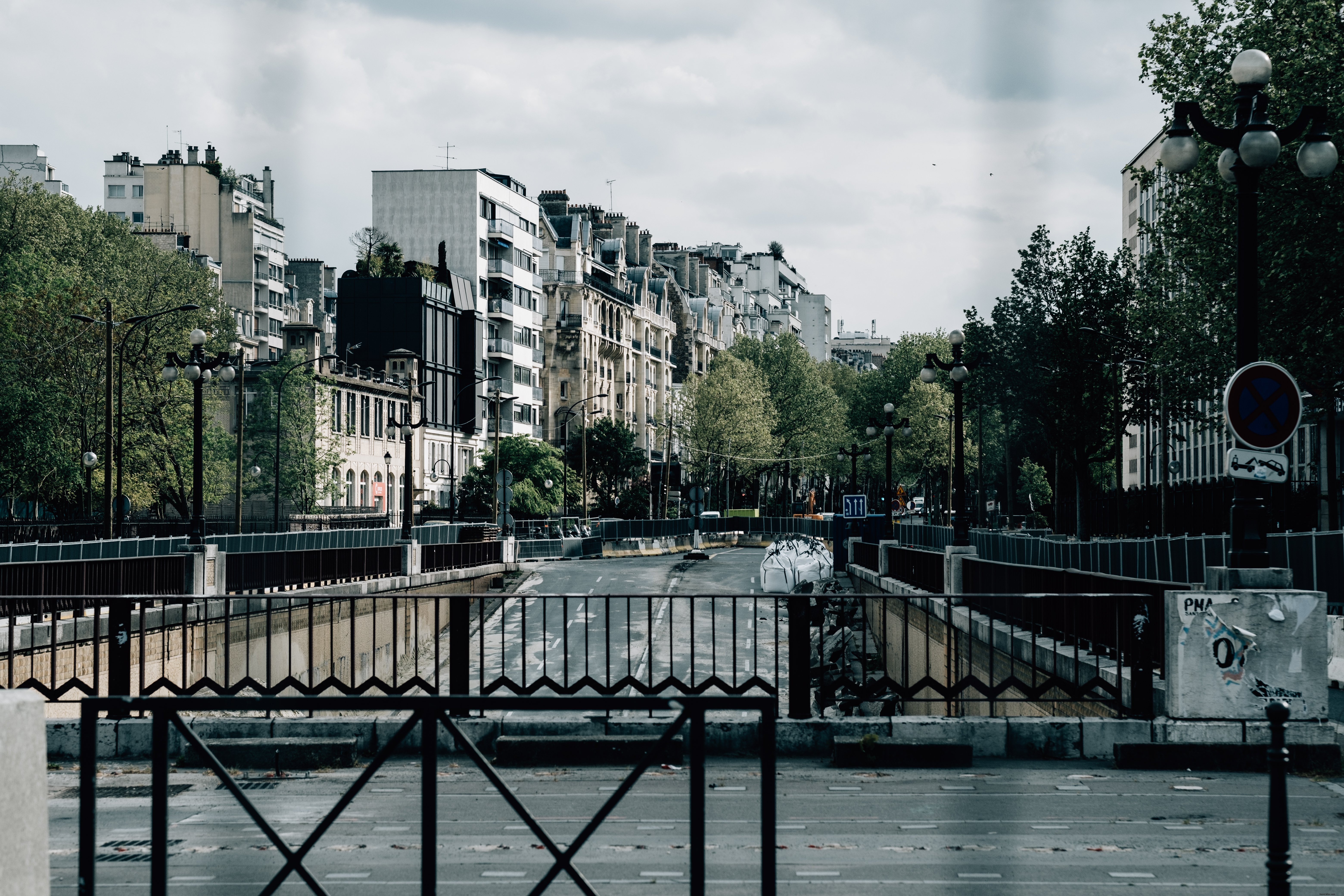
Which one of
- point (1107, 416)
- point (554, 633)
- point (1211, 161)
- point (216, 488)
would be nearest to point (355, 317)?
point (216, 488)

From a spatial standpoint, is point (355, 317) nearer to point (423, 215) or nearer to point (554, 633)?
point (423, 215)

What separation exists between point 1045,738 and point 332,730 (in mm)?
5739

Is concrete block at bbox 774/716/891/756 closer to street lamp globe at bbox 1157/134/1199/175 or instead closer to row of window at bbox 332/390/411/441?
street lamp globe at bbox 1157/134/1199/175

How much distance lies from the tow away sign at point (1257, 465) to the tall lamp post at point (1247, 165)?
6.3 inches

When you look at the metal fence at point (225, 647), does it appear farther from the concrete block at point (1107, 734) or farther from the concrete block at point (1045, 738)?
the concrete block at point (1107, 734)

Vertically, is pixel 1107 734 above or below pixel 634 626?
above

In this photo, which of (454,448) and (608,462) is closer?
(454,448)

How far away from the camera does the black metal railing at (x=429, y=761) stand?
5074mm

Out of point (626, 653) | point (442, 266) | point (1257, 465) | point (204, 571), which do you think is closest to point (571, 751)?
point (626, 653)

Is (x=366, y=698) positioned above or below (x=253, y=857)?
above

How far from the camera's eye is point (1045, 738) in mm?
11203

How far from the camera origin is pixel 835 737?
11039mm

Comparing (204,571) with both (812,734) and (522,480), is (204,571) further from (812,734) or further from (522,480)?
(522,480)

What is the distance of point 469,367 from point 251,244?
17.2 meters
